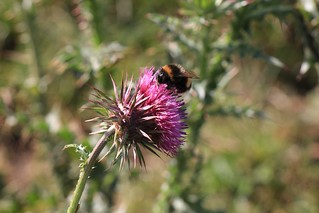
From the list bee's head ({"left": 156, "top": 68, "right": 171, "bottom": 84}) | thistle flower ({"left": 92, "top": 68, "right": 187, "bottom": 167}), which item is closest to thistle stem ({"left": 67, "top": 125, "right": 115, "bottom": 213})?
thistle flower ({"left": 92, "top": 68, "right": 187, "bottom": 167})

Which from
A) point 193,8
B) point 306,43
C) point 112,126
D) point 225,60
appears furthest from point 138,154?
point 306,43

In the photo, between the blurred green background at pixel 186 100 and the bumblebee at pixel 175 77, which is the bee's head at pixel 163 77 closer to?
the bumblebee at pixel 175 77

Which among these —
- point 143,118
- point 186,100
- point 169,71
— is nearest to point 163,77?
point 169,71

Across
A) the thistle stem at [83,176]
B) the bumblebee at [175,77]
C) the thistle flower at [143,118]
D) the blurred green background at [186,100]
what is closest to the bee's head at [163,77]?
the bumblebee at [175,77]

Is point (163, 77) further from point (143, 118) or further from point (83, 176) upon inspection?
point (83, 176)

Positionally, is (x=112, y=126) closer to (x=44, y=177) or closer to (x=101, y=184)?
(x=101, y=184)
